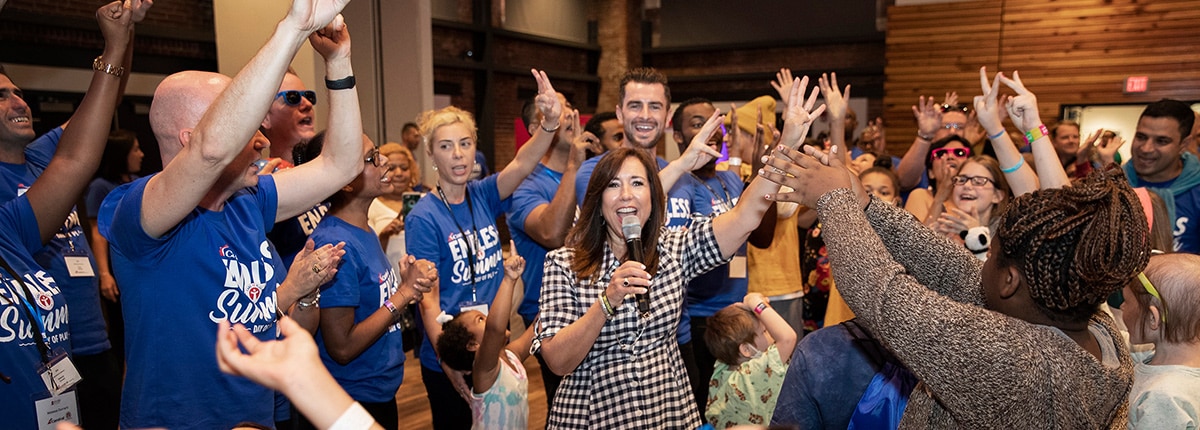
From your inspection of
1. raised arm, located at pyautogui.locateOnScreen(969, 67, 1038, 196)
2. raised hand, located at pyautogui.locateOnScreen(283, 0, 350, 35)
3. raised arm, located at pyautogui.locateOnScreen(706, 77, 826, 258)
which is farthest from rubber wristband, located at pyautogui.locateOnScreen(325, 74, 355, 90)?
raised arm, located at pyautogui.locateOnScreen(969, 67, 1038, 196)

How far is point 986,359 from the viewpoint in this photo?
1.14 m

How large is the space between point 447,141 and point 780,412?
1936 millimetres

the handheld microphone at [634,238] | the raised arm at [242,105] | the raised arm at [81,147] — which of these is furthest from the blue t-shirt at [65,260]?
the handheld microphone at [634,238]

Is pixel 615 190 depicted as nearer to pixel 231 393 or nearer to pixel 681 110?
pixel 231 393

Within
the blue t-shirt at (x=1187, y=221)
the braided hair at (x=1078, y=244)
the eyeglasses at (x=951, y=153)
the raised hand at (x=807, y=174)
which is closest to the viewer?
the braided hair at (x=1078, y=244)

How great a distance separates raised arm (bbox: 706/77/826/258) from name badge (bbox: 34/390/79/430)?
1.76m

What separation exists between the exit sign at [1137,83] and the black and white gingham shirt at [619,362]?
8.99 meters

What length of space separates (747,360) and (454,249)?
1.21 meters

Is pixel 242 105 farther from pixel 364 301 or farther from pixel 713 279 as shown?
pixel 713 279

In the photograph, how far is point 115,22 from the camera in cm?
197

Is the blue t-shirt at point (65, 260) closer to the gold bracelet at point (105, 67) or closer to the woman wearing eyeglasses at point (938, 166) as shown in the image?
the gold bracelet at point (105, 67)

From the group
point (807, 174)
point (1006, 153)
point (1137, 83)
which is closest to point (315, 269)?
point (807, 174)

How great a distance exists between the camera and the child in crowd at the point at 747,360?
102 inches

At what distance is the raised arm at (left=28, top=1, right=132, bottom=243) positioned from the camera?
1947 millimetres
